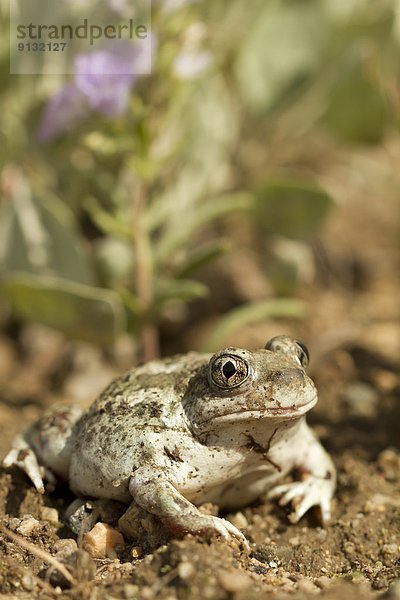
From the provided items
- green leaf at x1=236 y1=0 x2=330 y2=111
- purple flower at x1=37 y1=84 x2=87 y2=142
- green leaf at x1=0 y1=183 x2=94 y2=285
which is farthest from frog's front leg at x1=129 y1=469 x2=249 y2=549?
green leaf at x1=236 y1=0 x2=330 y2=111

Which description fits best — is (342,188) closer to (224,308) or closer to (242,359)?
(224,308)

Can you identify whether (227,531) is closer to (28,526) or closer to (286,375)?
(286,375)

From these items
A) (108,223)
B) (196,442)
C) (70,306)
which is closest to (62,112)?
(108,223)

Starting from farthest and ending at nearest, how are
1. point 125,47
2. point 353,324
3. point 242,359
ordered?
point 353,324 → point 125,47 → point 242,359

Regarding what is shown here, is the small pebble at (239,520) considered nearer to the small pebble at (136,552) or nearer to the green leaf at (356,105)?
the small pebble at (136,552)

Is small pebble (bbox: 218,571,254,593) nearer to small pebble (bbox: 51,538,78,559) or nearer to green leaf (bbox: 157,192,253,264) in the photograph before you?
small pebble (bbox: 51,538,78,559)

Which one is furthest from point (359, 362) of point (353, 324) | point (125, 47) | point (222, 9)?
point (222, 9)
